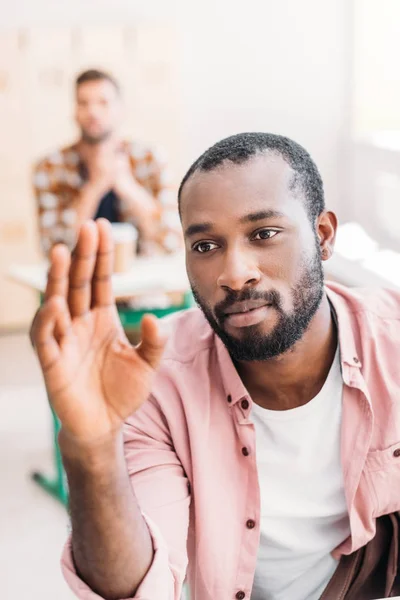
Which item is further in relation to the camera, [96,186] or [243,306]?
[96,186]

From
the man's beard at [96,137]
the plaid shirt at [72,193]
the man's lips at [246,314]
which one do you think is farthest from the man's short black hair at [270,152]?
the man's beard at [96,137]

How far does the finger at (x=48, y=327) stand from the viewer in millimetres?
854

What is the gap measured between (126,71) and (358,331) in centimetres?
341

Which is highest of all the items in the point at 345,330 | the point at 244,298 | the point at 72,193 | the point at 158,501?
the point at 244,298

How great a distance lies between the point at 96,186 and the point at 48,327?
101 inches

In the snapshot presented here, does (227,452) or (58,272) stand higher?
(58,272)

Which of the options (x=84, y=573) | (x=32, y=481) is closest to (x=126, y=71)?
(x=32, y=481)

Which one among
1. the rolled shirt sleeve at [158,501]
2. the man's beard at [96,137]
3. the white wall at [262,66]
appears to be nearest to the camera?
the rolled shirt sleeve at [158,501]

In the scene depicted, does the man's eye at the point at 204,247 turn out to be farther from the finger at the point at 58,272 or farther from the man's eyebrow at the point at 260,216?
the finger at the point at 58,272

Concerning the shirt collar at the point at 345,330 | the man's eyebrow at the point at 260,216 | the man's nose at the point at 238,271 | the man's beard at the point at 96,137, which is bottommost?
the man's beard at the point at 96,137

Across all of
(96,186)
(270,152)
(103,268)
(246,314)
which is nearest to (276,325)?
(246,314)

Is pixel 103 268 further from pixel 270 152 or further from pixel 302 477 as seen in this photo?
pixel 302 477

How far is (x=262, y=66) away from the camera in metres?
4.95

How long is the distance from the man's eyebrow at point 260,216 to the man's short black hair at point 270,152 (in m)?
0.06
